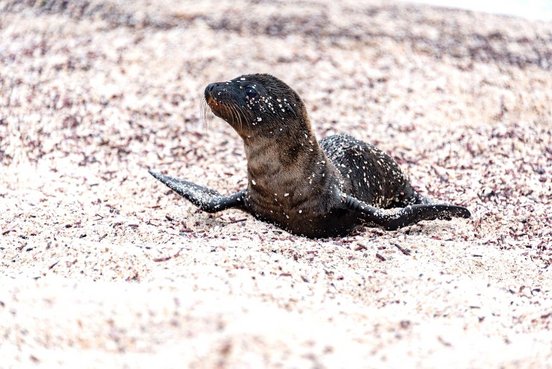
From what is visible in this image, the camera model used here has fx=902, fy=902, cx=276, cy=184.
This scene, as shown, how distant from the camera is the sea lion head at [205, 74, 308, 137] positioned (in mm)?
4477

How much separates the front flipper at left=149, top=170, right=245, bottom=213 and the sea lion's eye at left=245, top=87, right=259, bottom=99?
660mm

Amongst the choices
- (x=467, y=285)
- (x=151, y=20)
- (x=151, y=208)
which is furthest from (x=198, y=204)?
(x=151, y=20)

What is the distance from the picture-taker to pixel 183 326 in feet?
10.7

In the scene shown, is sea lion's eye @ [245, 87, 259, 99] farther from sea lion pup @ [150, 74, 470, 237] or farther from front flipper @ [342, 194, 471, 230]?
front flipper @ [342, 194, 471, 230]

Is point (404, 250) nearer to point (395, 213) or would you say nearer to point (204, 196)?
point (395, 213)

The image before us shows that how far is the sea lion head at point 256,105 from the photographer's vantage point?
4477mm

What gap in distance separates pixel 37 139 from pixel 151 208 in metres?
1.65

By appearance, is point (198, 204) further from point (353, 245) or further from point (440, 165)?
point (440, 165)

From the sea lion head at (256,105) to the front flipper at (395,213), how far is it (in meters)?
0.52

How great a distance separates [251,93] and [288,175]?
461 mm

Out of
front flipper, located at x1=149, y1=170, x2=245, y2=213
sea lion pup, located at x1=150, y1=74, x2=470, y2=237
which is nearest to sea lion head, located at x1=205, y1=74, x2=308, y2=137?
sea lion pup, located at x1=150, y1=74, x2=470, y2=237

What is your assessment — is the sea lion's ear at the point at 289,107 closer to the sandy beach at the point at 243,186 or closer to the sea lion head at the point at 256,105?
the sea lion head at the point at 256,105

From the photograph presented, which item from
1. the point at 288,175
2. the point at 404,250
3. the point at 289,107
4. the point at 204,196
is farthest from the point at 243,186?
the point at 404,250

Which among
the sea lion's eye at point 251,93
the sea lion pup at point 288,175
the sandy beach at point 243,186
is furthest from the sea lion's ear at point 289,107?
the sandy beach at point 243,186
